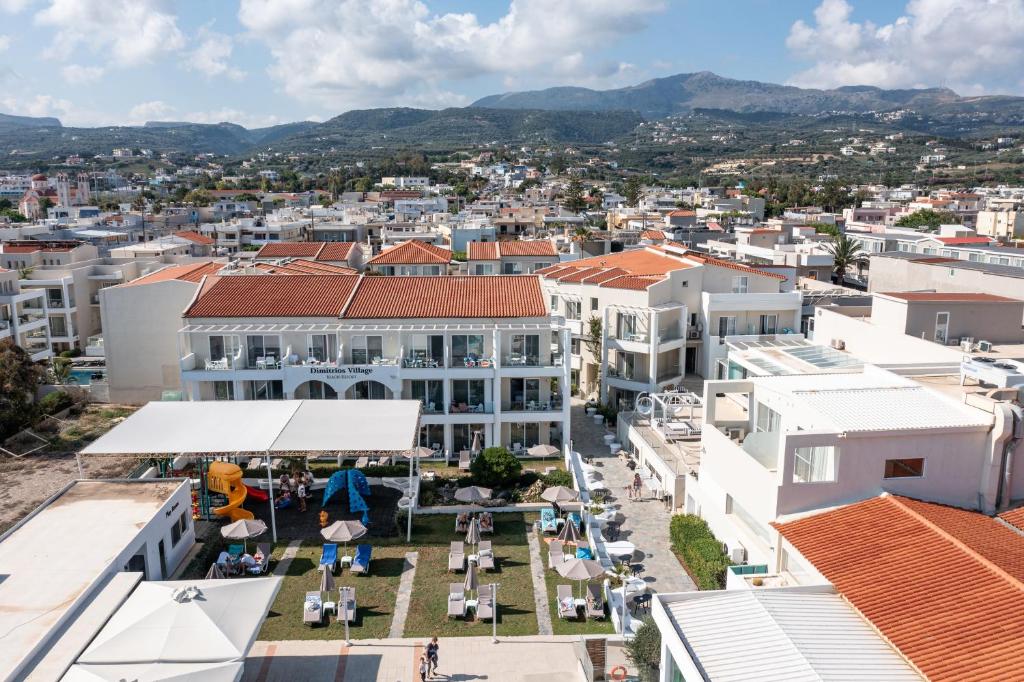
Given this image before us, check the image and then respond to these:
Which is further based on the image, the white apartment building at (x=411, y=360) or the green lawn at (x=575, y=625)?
the white apartment building at (x=411, y=360)

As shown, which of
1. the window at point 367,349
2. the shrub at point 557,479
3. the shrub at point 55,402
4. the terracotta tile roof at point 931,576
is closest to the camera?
the terracotta tile roof at point 931,576

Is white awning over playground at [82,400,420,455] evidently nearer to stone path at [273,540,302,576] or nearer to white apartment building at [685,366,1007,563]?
stone path at [273,540,302,576]

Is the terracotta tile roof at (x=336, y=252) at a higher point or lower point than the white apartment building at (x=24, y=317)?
higher

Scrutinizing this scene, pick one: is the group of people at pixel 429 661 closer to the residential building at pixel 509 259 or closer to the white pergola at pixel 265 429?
the white pergola at pixel 265 429

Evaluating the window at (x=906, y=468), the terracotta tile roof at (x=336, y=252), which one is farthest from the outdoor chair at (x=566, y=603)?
the terracotta tile roof at (x=336, y=252)

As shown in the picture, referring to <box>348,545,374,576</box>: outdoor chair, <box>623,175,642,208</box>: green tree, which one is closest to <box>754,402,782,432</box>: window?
<box>348,545,374,576</box>: outdoor chair

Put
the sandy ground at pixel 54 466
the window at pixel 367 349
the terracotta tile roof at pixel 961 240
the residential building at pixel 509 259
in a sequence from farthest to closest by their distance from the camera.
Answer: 1. the terracotta tile roof at pixel 961 240
2. the residential building at pixel 509 259
3. the window at pixel 367 349
4. the sandy ground at pixel 54 466

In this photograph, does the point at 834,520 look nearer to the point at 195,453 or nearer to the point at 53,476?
the point at 195,453

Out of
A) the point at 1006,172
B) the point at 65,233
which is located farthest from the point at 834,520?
the point at 1006,172
